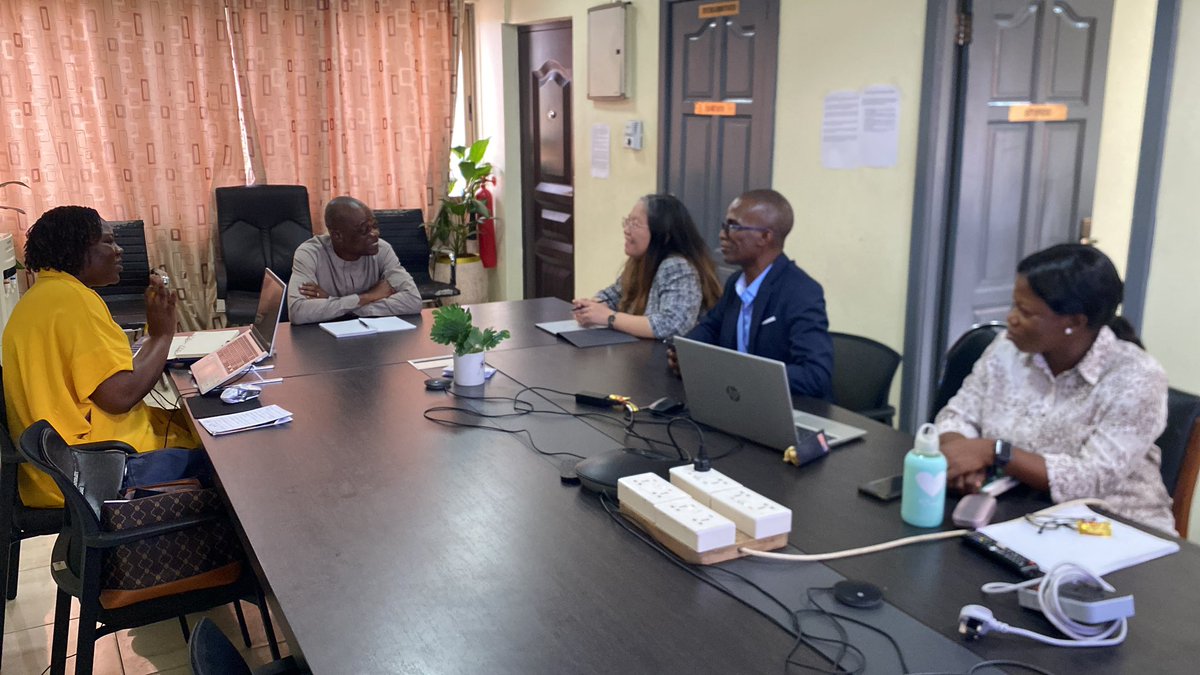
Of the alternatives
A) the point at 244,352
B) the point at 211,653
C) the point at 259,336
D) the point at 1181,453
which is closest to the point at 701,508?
the point at 211,653

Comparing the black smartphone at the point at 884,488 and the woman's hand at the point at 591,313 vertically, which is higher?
the woman's hand at the point at 591,313

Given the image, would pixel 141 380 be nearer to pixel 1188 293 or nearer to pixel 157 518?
pixel 157 518

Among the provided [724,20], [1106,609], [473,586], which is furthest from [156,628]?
[724,20]

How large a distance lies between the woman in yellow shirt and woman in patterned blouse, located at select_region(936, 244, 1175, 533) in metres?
1.95

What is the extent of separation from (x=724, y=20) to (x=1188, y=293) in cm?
218

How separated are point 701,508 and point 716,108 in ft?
9.68

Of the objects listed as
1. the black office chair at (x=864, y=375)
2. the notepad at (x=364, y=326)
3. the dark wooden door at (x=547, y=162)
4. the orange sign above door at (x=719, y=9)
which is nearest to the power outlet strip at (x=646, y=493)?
the black office chair at (x=864, y=375)

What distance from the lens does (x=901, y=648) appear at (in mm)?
1299

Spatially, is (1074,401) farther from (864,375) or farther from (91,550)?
(91,550)

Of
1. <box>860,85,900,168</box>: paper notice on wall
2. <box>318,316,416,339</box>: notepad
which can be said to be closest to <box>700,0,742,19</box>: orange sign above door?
<box>860,85,900,168</box>: paper notice on wall

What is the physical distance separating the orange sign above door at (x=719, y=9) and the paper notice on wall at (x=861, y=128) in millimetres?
689

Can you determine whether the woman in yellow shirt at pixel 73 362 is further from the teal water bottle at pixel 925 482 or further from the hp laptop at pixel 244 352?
the teal water bottle at pixel 925 482

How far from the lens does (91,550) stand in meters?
1.94

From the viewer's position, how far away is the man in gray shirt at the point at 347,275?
A: 3510 mm
